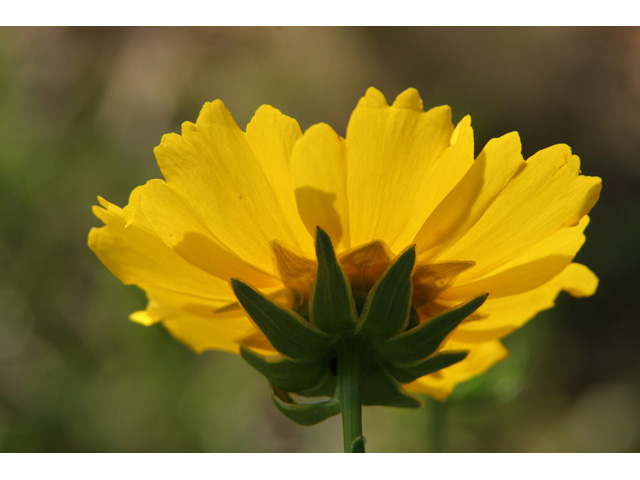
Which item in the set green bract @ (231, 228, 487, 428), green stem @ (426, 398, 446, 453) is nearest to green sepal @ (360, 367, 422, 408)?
green bract @ (231, 228, 487, 428)

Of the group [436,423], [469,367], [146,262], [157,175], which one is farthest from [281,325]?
[157,175]

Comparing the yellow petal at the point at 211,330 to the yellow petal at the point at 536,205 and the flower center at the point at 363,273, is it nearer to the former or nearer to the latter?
the flower center at the point at 363,273

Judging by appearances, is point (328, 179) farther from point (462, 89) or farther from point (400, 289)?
point (462, 89)

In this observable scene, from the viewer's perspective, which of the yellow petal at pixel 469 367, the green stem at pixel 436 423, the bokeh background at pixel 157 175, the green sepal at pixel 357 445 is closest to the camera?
the green sepal at pixel 357 445

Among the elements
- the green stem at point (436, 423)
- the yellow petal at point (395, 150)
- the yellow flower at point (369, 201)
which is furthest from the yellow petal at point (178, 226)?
the green stem at point (436, 423)

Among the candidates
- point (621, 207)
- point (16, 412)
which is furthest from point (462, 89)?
point (16, 412)

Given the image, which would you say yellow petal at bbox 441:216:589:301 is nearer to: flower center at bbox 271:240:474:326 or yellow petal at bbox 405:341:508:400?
flower center at bbox 271:240:474:326

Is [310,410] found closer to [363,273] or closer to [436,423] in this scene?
[363,273]
